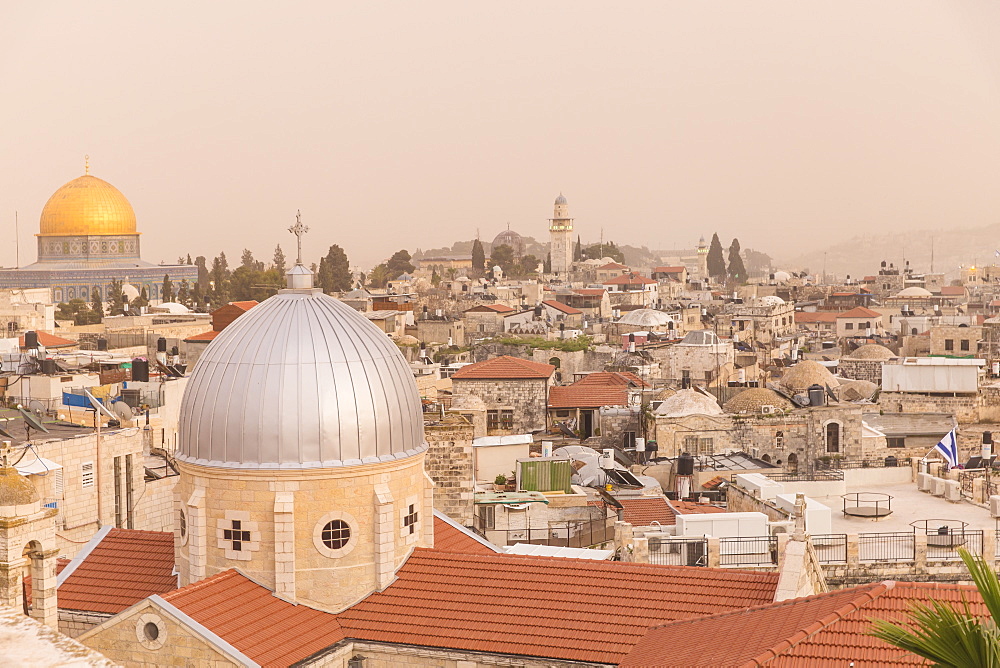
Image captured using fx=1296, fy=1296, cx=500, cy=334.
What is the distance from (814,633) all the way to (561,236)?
132555 millimetres

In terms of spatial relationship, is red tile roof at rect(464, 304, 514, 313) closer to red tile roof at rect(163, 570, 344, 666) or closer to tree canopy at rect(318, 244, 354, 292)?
tree canopy at rect(318, 244, 354, 292)

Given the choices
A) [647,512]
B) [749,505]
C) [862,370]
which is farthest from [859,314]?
[647,512]

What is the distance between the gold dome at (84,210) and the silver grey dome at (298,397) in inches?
3548

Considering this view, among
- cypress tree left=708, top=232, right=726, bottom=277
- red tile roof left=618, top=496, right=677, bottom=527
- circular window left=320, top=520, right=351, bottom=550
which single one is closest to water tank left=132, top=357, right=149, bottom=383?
red tile roof left=618, top=496, right=677, bottom=527

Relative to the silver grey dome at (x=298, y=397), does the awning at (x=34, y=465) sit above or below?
below

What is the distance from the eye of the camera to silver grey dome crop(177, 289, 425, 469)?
53.8ft

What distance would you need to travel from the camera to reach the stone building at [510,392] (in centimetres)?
4478

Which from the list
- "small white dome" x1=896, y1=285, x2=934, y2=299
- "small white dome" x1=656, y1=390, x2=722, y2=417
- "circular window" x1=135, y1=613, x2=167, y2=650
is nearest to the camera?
"circular window" x1=135, y1=613, x2=167, y2=650

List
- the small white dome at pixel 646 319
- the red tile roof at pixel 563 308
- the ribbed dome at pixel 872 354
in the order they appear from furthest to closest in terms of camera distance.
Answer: the red tile roof at pixel 563 308 < the small white dome at pixel 646 319 < the ribbed dome at pixel 872 354

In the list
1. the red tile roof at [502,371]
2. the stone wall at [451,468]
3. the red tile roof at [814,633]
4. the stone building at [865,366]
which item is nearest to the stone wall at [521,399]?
the red tile roof at [502,371]

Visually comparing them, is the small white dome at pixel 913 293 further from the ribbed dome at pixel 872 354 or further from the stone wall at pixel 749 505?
the stone wall at pixel 749 505

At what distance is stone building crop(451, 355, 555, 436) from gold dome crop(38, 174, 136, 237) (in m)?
65.4

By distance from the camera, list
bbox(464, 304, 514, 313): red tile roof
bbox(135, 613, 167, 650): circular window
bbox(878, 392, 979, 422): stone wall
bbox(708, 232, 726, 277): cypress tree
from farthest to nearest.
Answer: bbox(708, 232, 726, 277): cypress tree, bbox(464, 304, 514, 313): red tile roof, bbox(878, 392, 979, 422): stone wall, bbox(135, 613, 167, 650): circular window

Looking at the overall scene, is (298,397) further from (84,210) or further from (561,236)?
(561,236)
